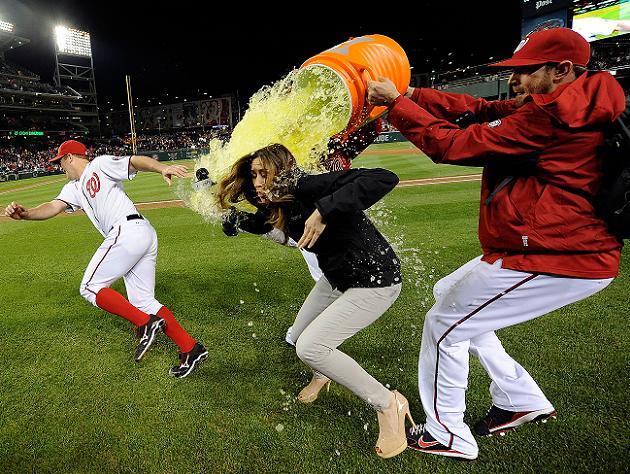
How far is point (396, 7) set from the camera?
3922 cm

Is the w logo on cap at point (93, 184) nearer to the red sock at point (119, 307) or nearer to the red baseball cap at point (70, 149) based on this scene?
the red baseball cap at point (70, 149)

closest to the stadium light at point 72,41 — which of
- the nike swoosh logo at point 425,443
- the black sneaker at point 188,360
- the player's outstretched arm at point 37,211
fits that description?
the player's outstretched arm at point 37,211

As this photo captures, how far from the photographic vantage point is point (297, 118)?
2.31 m

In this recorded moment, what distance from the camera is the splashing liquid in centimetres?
218

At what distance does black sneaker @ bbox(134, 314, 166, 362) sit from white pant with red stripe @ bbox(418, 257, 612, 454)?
7.30 feet

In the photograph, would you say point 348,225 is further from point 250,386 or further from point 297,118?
point 250,386

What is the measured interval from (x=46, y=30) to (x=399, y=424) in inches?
2585

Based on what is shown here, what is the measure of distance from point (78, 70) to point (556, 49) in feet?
231

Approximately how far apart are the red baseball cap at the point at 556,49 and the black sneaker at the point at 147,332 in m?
3.13

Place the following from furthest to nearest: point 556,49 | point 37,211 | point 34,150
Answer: point 34,150
point 37,211
point 556,49


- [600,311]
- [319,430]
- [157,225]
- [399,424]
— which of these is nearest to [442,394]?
[399,424]

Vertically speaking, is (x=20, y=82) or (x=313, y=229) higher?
(x=20, y=82)

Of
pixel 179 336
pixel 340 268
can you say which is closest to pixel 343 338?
pixel 340 268

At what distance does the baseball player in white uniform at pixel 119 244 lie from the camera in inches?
142
